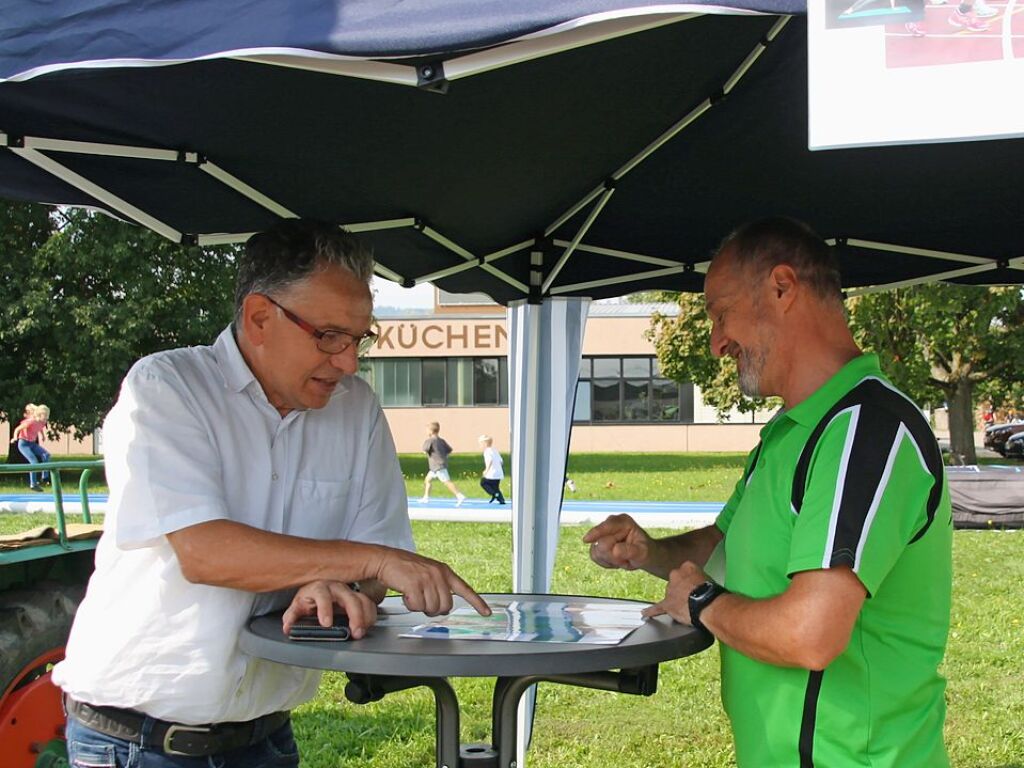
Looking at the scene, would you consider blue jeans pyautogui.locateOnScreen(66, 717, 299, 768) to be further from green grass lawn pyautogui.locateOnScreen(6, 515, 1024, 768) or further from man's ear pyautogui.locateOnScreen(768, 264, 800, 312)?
green grass lawn pyautogui.locateOnScreen(6, 515, 1024, 768)

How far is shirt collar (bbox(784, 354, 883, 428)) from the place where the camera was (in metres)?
2.04

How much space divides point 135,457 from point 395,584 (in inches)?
21.6

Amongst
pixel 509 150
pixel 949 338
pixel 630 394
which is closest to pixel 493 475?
pixel 949 338

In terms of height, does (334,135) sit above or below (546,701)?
above

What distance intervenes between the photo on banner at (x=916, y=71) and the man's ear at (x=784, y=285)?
799 millimetres

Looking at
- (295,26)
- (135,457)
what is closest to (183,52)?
(295,26)

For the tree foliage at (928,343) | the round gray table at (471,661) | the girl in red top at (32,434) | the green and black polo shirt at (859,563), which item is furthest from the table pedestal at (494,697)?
the tree foliage at (928,343)

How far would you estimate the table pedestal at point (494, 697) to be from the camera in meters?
2.06

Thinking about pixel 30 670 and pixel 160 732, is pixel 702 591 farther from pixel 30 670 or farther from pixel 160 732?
pixel 30 670

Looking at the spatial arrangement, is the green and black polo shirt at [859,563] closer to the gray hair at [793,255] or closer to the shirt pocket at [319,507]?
the gray hair at [793,255]

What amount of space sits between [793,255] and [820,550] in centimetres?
67

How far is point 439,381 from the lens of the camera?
123ft

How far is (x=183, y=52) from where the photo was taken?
1.67 meters

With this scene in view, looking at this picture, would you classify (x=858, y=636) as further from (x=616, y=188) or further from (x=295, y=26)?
(x=616, y=188)
